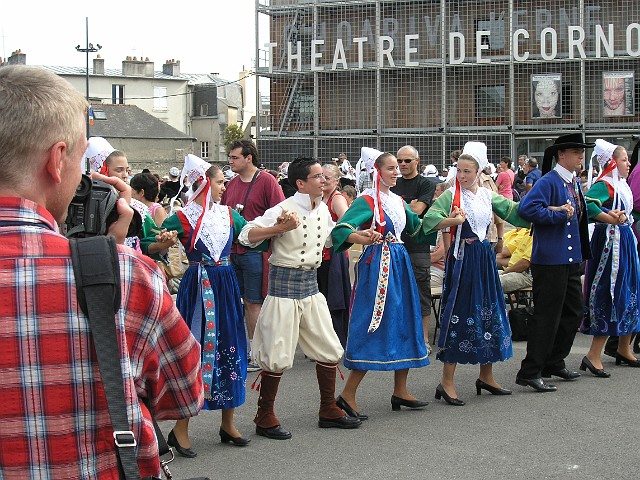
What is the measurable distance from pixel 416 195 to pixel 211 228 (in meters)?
3.91

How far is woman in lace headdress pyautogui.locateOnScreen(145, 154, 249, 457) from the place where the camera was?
6.62 metres

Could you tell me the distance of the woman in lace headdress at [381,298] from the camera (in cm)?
747

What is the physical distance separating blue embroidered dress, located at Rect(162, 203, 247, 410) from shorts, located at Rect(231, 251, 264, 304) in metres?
2.67

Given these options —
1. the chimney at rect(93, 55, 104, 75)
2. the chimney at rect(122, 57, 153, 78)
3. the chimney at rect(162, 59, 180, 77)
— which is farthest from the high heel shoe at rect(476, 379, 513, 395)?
the chimney at rect(162, 59, 180, 77)

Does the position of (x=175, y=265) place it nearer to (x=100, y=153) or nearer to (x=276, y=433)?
(x=100, y=153)

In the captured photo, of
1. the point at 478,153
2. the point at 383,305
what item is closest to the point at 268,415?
the point at 383,305

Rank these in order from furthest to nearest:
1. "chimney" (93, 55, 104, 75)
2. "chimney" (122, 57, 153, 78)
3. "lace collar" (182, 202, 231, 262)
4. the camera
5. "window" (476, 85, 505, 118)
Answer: "chimney" (122, 57, 153, 78) < "chimney" (93, 55, 104, 75) < "window" (476, 85, 505, 118) < "lace collar" (182, 202, 231, 262) < the camera

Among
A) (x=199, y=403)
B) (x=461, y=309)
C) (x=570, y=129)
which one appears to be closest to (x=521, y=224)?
(x=461, y=309)

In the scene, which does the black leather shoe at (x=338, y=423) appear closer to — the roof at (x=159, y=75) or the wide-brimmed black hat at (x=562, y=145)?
the wide-brimmed black hat at (x=562, y=145)

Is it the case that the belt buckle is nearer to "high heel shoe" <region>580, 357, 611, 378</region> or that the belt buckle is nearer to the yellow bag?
"high heel shoe" <region>580, 357, 611, 378</region>

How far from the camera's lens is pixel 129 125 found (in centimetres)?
6350

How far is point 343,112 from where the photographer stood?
133ft

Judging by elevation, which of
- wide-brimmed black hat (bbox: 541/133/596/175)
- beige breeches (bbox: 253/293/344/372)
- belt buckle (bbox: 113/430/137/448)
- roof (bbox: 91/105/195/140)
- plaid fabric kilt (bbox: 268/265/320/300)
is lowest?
beige breeches (bbox: 253/293/344/372)

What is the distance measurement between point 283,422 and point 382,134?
1263 inches
